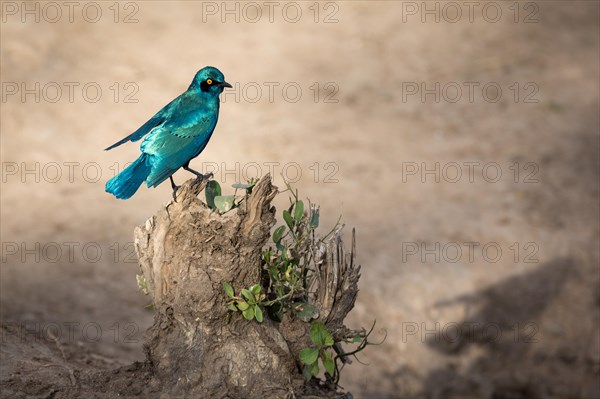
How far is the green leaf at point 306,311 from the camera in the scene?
4715 millimetres

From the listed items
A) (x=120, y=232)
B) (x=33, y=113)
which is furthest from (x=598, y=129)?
(x=33, y=113)

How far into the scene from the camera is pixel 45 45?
36.6 feet

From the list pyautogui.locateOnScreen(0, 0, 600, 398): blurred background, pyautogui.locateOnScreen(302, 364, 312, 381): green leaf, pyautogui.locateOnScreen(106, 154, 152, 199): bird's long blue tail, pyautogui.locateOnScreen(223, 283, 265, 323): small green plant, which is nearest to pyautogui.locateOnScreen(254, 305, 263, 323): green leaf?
pyautogui.locateOnScreen(223, 283, 265, 323): small green plant

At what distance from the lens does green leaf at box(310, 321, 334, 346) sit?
15.3 feet

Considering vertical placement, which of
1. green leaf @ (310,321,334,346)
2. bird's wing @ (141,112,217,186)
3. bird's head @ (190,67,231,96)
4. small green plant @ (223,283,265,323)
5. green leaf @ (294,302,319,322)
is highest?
bird's head @ (190,67,231,96)

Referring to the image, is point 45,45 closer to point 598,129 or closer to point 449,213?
point 449,213

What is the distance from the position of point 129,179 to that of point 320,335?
4.37 feet

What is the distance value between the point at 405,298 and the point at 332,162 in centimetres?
227


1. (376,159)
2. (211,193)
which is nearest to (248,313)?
(211,193)

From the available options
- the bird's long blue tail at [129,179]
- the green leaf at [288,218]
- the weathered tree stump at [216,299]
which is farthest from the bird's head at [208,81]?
the green leaf at [288,218]

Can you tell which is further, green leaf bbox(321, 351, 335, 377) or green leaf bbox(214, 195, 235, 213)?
green leaf bbox(321, 351, 335, 377)

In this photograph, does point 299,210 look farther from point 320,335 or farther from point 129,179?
point 129,179

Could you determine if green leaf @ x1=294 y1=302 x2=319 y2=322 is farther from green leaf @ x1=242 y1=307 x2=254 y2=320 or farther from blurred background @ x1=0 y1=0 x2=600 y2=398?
blurred background @ x1=0 y1=0 x2=600 y2=398

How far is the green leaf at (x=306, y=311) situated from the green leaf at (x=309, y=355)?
0.18m
